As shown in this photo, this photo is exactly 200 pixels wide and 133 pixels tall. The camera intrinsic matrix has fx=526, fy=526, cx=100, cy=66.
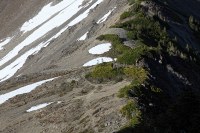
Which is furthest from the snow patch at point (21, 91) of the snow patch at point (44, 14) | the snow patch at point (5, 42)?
the snow patch at point (5, 42)

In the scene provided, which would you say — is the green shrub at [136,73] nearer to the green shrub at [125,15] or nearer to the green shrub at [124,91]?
the green shrub at [124,91]

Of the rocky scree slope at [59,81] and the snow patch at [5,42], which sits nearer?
the rocky scree slope at [59,81]

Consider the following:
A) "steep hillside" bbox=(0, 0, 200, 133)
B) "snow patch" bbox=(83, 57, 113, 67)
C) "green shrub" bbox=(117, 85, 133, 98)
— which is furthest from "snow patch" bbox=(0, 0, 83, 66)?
"green shrub" bbox=(117, 85, 133, 98)

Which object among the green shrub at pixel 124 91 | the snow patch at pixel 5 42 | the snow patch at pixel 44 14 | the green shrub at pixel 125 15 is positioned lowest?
the snow patch at pixel 5 42

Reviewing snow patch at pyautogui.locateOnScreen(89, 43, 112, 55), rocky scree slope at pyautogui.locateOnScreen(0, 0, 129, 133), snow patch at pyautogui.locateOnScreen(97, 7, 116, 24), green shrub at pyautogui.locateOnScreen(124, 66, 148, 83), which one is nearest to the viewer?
rocky scree slope at pyautogui.locateOnScreen(0, 0, 129, 133)

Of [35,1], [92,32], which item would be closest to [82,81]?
[92,32]

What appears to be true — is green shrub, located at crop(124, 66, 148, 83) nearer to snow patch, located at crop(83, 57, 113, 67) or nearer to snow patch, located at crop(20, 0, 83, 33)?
snow patch, located at crop(83, 57, 113, 67)

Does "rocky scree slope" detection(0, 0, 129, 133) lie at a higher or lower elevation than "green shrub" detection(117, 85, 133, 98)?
lower

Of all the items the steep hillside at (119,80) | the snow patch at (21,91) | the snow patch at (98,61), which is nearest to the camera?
the steep hillside at (119,80)
